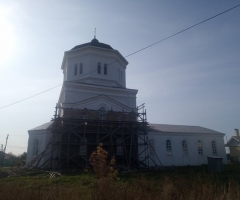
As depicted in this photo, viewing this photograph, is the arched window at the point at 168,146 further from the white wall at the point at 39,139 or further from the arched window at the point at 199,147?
the white wall at the point at 39,139

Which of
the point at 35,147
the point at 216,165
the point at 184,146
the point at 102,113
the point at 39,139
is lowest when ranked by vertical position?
the point at 216,165

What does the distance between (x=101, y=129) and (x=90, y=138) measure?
1347 millimetres

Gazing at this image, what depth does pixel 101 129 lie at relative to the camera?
19656 millimetres

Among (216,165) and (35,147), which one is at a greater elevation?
(35,147)

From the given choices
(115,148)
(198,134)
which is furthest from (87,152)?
(198,134)

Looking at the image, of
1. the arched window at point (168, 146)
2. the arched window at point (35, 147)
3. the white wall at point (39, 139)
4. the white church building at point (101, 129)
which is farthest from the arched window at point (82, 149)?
the arched window at point (168, 146)

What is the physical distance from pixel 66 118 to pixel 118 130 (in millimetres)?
5291

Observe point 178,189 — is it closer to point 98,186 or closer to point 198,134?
point 98,186

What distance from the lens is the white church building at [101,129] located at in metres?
18.6

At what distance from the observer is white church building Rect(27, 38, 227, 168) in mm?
18562

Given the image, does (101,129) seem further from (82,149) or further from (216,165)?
(216,165)

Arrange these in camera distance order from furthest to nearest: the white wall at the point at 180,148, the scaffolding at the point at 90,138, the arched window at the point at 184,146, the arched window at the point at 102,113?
the arched window at the point at 184,146, the white wall at the point at 180,148, the arched window at the point at 102,113, the scaffolding at the point at 90,138

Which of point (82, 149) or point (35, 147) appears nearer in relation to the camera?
point (82, 149)

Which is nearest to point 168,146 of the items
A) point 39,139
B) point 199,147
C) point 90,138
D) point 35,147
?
point 199,147
